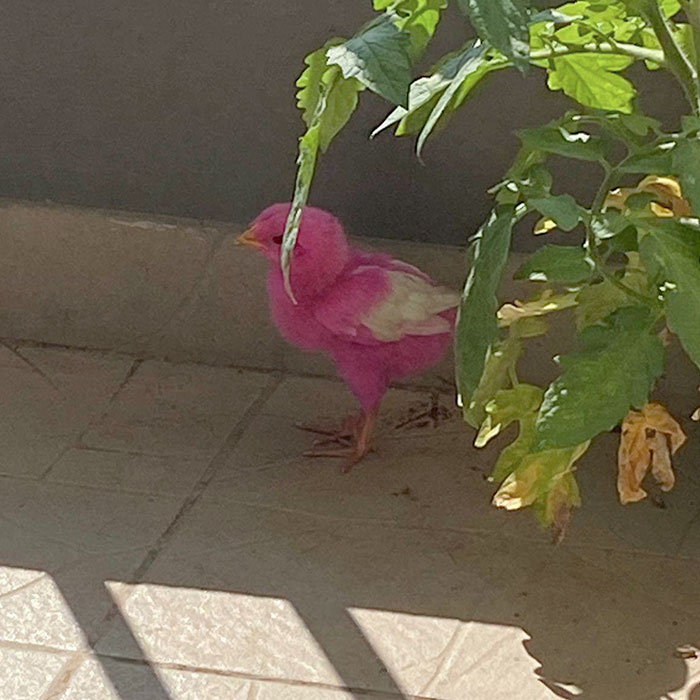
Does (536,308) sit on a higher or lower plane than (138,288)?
higher

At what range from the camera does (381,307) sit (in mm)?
1910

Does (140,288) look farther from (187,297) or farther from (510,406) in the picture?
(510,406)

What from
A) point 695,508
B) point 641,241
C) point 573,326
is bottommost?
point 695,508

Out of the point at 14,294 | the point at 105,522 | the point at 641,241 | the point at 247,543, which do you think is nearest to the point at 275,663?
the point at 247,543

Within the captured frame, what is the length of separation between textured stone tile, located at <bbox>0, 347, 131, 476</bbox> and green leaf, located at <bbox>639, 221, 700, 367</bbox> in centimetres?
100

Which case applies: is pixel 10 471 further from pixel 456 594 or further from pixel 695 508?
pixel 695 508

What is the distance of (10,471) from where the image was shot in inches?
78.2

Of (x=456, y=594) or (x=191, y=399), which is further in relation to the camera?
(x=191, y=399)

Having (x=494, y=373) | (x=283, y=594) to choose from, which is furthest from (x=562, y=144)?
(x=283, y=594)

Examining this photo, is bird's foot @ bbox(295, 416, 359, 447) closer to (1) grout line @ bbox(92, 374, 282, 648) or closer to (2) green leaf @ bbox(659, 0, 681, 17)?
(1) grout line @ bbox(92, 374, 282, 648)

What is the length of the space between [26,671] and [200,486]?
437 millimetres

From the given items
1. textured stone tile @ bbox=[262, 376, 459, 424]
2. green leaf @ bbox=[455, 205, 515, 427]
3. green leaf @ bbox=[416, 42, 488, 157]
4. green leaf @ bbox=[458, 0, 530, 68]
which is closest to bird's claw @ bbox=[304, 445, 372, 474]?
textured stone tile @ bbox=[262, 376, 459, 424]

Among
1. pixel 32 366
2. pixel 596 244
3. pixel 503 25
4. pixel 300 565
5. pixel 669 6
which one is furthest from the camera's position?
pixel 32 366

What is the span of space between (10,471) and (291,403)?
0.44 meters
